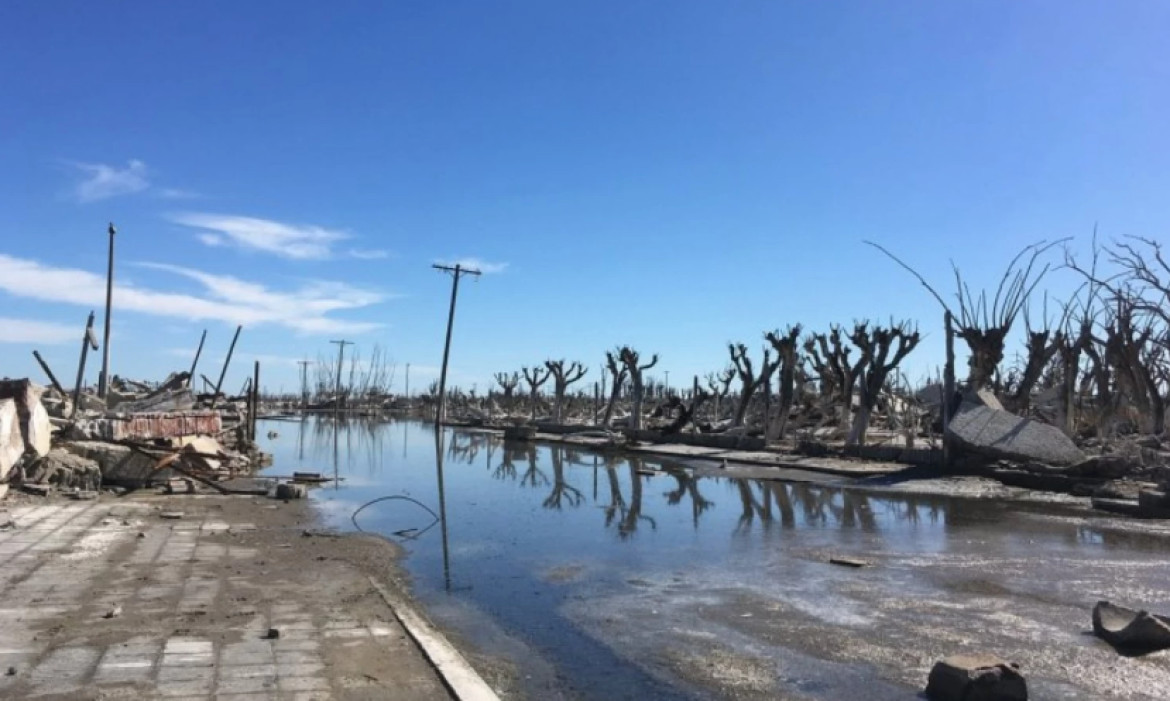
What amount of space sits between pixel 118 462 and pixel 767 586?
12636 millimetres

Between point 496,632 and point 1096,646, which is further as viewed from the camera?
point 496,632

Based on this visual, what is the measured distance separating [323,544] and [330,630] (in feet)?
16.6

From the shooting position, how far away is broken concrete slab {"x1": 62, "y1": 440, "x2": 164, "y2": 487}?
15.8 m

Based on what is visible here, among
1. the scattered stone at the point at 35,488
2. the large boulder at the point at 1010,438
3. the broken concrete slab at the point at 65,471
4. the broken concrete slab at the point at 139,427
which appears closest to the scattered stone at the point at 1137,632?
the scattered stone at the point at 35,488

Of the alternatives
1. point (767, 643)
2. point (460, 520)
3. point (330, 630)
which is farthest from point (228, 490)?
point (767, 643)

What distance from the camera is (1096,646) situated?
273 inches

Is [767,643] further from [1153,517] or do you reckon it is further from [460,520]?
[1153,517]

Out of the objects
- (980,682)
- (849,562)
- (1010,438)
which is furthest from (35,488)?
(1010,438)

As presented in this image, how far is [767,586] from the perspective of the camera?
9414mm

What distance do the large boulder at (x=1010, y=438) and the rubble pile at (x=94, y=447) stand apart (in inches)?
698

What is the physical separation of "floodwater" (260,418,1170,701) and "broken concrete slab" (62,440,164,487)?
3301mm

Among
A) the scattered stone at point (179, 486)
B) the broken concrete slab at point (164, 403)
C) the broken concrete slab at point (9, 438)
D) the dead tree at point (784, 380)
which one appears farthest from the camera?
the dead tree at point (784, 380)

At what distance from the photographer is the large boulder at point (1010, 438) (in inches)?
812

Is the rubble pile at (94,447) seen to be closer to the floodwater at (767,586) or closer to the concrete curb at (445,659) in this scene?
the floodwater at (767,586)
